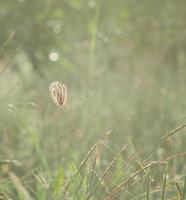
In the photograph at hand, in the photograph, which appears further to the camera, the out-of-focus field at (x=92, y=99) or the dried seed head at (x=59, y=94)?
the out-of-focus field at (x=92, y=99)

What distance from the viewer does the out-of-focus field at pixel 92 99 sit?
5.68ft

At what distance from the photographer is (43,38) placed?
16.0 feet

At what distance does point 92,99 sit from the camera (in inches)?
133

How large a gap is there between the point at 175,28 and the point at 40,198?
4.42m

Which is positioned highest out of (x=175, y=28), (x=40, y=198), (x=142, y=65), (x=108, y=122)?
(x=40, y=198)

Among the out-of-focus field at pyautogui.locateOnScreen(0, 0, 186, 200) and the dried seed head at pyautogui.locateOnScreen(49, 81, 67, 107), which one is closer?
the dried seed head at pyautogui.locateOnScreen(49, 81, 67, 107)

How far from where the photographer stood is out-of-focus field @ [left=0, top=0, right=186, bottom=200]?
1731 mm

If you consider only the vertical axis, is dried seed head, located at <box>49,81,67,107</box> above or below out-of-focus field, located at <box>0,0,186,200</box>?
above

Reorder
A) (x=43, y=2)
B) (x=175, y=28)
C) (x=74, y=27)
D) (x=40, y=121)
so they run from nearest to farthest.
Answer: (x=40, y=121) → (x=43, y=2) → (x=74, y=27) → (x=175, y=28)

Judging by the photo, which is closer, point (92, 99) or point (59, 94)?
point (59, 94)

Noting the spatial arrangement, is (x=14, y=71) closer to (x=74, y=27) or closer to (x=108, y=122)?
(x=74, y=27)

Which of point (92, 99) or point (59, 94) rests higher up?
point (59, 94)

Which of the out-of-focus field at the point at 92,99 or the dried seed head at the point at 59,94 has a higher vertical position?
the dried seed head at the point at 59,94

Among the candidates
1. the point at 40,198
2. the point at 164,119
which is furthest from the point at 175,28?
the point at 40,198
